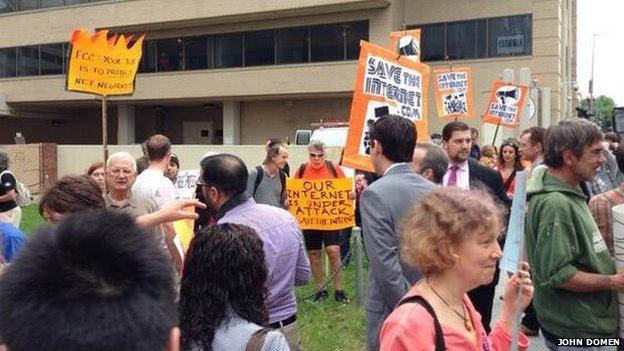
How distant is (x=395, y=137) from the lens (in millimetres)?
3473

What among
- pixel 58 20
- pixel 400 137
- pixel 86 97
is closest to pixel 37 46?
pixel 58 20

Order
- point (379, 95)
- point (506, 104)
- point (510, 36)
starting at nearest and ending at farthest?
1. point (379, 95)
2. point (506, 104)
3. point (510, 36)

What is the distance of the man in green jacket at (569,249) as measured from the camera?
9.37 ft

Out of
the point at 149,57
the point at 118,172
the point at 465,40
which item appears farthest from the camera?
the point at 149,57

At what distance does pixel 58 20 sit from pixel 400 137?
32779 millimetres

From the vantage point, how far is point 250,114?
98.5 ft

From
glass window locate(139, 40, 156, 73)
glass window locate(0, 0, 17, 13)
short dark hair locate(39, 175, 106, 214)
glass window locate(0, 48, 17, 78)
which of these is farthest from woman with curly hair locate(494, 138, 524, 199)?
glass window locate(0, 0, 17, 13)

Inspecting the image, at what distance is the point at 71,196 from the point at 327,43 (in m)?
24.4

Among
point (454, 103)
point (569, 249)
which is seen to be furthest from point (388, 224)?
point (454, 103)

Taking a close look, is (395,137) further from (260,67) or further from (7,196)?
(260,67)

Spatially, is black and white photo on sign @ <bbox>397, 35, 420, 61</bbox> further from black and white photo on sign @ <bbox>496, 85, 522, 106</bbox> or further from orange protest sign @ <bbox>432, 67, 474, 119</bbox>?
black and white photo on sign @ <bbox>496, 85, 522, 106</bbox>

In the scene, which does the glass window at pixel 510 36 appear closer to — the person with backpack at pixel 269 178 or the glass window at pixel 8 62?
the person with backpack at pixel 269 178

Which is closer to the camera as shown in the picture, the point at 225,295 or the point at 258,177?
the point at 225,295

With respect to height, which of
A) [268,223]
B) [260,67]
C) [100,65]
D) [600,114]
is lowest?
[268,223]
